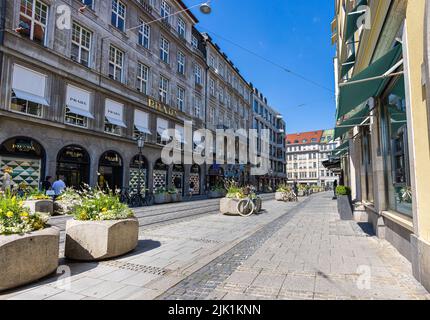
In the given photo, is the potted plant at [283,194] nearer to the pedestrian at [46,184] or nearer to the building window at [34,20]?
the pedestrian at [46,184]

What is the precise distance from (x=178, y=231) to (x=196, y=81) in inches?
1100

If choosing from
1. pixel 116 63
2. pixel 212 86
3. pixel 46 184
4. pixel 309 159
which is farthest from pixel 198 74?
pixel 309 159

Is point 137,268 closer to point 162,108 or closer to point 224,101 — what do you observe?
point 162,108

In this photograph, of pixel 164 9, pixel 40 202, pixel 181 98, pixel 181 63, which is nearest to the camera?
pixel 40 202

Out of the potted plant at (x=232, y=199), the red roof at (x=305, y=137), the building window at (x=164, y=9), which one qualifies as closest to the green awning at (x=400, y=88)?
the potted plant at (x=232, y=199)

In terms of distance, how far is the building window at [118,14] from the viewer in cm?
2119

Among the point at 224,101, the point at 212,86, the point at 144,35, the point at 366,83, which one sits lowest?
the point at 366,83

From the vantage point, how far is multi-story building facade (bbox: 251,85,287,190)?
185 ft

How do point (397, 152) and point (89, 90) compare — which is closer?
point (397, 152)

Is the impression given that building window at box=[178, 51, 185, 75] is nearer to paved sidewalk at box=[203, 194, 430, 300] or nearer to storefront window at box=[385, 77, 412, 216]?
storefront window at box=[385, 77, 412, 216]

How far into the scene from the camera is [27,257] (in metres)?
3.75

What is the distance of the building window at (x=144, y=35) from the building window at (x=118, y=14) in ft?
6.84

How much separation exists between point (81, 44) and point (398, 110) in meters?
19.1
